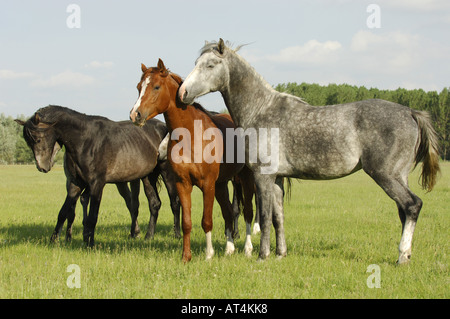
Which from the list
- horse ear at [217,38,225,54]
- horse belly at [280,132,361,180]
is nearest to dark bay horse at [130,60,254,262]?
horse ear at [217,38,225,54]

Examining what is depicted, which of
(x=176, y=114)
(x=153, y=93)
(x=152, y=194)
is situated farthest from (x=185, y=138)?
(x=152, y=194)

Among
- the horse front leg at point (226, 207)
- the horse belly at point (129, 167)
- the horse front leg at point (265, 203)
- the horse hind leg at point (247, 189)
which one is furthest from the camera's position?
the horse belly at point (129, 167)

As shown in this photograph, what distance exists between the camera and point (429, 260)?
6863mm

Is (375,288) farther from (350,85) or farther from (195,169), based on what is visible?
(350,85)

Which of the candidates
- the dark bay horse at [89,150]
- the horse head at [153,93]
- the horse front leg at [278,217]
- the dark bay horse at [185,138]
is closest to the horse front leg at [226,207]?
the dark bay horse at [185,138]

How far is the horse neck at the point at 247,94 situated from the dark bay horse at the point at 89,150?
3075 mm

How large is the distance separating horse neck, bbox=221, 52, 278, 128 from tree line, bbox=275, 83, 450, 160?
55.3 m

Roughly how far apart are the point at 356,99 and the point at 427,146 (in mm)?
67883

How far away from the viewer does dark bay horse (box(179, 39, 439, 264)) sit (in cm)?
607

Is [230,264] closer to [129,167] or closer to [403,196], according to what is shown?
[403,196]

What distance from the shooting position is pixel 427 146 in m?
6.30

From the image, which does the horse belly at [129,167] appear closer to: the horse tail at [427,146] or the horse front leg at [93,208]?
the horse front leg at [93,208]

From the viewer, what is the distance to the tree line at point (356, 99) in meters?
64.1
